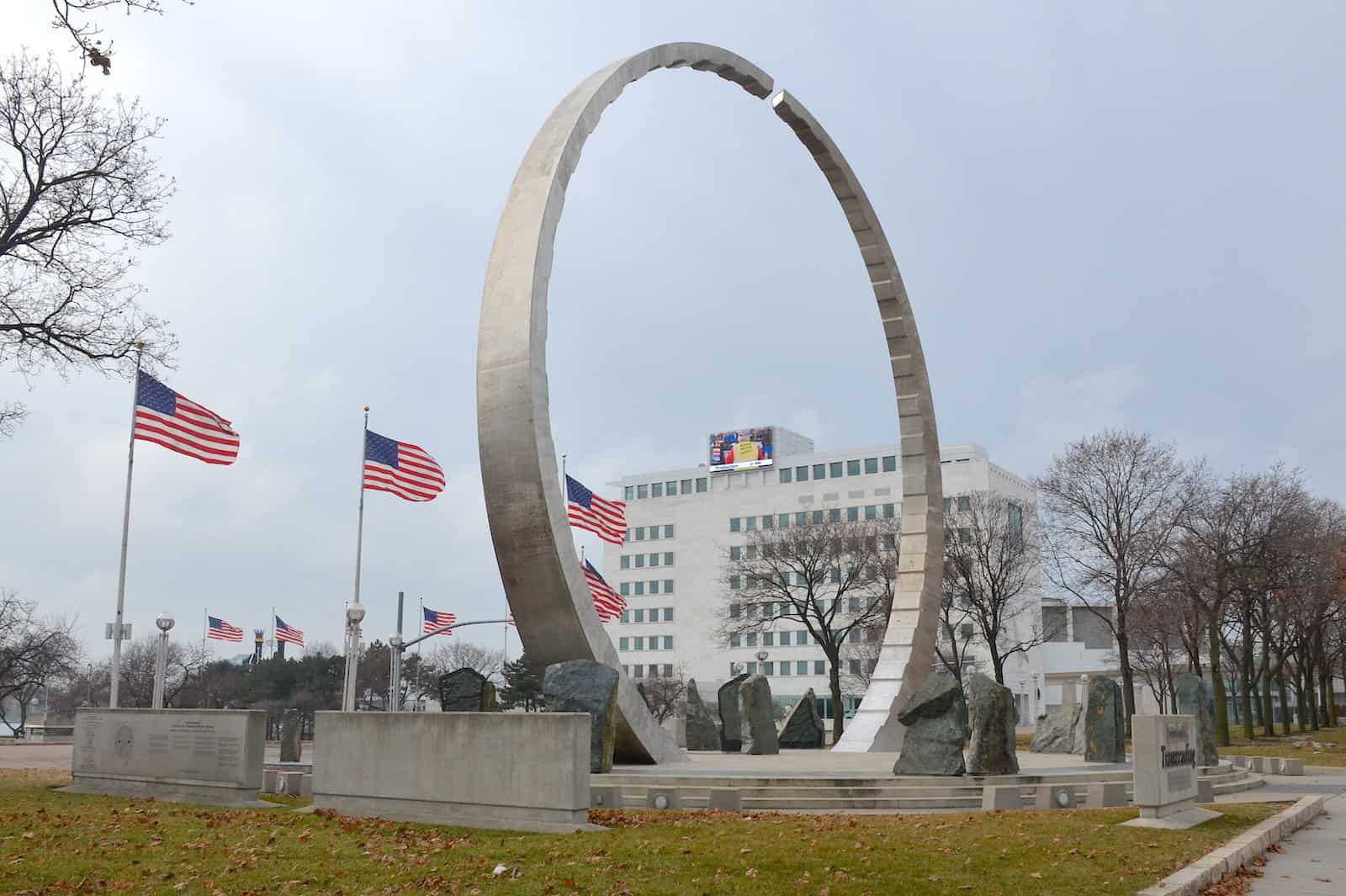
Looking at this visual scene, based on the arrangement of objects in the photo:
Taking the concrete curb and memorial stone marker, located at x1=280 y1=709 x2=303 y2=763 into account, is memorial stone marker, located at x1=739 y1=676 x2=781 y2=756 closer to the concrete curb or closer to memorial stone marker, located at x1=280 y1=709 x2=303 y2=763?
memorial stone marker, located at x1=280 y1=709 x2=303 y2=763

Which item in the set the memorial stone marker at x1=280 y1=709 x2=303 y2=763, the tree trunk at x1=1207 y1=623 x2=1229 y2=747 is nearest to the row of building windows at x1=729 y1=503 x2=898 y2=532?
the tree trunk at x1=1207 y1=623 x2=1229 y2=747

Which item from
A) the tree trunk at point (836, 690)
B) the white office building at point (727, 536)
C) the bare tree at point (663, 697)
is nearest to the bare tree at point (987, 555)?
the tree trunk at point (836, 690)

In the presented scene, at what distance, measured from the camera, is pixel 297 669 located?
207 ft

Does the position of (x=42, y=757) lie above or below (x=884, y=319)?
below

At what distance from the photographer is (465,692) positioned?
18266mm

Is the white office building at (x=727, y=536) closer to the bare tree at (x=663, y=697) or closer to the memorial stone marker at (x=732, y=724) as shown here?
the bare tree at (x=663, y=697)

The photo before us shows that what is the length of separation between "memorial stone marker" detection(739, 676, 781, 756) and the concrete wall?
12.6m

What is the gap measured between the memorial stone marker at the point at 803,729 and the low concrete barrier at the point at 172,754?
59.3 ft

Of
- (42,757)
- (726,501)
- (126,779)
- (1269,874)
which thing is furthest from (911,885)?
(726,501)

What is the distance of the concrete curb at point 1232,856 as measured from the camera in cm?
876

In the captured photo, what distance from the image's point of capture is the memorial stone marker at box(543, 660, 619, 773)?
16094mm

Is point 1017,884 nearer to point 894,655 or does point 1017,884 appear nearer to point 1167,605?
point 894,655

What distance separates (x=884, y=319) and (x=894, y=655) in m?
8.40

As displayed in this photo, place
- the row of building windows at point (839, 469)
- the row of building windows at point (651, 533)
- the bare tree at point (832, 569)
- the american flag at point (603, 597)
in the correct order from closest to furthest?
1. the american flag at point (603, 597)
2. the bare tree at point (832, 569)
3. the row of building windows at point (839, 469)
4. the row of building windows at point (651, 533)
